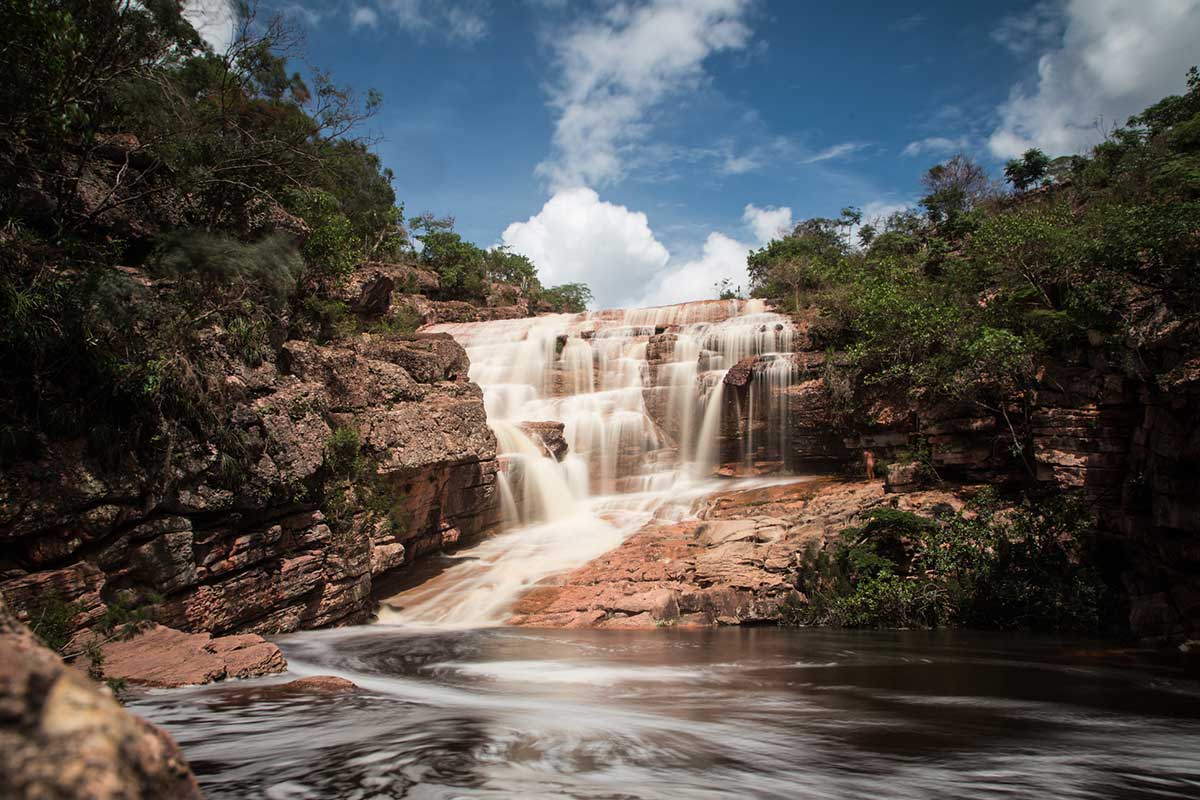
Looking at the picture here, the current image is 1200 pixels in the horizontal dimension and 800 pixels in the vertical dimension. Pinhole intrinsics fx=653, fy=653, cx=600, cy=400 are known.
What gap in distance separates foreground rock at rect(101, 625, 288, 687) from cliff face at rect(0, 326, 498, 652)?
0.54m

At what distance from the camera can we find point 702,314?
98.1 feet

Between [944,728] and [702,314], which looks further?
[702,314]

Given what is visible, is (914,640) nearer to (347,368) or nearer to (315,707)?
(315,707)

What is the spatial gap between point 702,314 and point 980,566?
18.4m

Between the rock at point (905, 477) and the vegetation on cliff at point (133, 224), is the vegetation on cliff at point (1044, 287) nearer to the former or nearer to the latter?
the rock at point (905, 477)

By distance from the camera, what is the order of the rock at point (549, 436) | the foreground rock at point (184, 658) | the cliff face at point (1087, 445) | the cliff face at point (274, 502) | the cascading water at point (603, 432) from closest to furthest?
the foreground rock at point (184, 658) → the cliff face at point (274, 502) → the cliff face at point (1087, 445) → the cascading water at point (603, 432) → the rock at point (549, 436)

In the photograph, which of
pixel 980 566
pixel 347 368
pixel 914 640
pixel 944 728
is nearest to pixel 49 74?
pixel 347 368

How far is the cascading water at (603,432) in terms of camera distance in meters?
15.6

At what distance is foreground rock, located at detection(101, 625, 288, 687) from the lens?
7336 millimetres

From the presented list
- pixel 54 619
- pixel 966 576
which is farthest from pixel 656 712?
pixel 966 576

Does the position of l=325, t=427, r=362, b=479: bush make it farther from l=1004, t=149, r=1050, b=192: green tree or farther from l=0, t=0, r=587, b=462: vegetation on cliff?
l=1004, t=149, r=1050, b=192: green tree

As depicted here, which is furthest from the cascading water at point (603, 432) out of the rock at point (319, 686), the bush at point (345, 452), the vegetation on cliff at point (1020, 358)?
the rock at point (319, 686)

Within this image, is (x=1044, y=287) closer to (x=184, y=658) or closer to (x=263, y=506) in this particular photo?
(x=263, y=506)

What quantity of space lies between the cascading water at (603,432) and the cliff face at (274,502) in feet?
4.95
